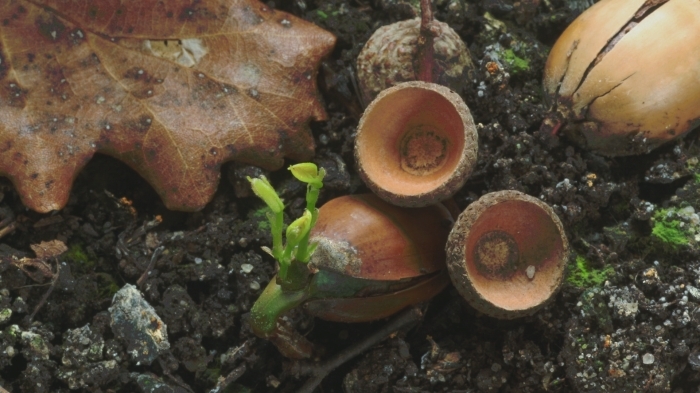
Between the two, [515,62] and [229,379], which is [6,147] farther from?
[515,62]

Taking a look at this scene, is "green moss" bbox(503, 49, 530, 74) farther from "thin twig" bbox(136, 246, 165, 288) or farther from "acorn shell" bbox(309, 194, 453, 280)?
"thin twig" bbox(136, 246, 165, 288)

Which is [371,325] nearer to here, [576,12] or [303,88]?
[303,88]

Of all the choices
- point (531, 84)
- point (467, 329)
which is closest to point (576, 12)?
point (531, 84)

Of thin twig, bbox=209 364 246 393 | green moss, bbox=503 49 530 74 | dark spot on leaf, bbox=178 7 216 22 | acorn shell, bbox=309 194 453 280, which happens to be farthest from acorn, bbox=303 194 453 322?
dark spot on leaf, bbox=178 7 216 22

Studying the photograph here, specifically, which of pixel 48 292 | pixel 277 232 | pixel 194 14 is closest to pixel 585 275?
pixel 277 232

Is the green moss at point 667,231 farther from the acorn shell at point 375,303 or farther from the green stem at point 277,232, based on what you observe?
the green stem at point 277,232
